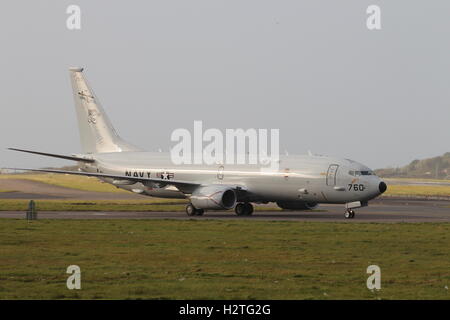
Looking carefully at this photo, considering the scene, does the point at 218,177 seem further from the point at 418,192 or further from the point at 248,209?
the point at 418,192

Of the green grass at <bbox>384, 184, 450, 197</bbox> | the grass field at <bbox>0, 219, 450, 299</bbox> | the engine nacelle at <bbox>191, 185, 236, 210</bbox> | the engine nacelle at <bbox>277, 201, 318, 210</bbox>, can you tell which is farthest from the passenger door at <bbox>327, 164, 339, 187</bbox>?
the green grass at <bbox>384, 184, 450, 197</bbox>

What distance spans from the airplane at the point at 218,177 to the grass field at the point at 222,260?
8444mm

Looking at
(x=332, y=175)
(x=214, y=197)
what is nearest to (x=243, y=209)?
(x=214, y=197)

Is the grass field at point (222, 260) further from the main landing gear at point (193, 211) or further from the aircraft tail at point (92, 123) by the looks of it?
the aircraft tail at point (92, 123)

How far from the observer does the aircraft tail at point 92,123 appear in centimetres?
6612

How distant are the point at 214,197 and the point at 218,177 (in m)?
4.25

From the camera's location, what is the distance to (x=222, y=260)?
2709 cm

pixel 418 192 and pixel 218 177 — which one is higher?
pixel 218 177

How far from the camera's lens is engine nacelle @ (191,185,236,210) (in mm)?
52344

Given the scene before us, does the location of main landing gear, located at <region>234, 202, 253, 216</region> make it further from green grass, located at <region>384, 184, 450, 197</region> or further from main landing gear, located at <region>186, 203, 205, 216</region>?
green grass, located at <region>384, 184, 450, 197</region>

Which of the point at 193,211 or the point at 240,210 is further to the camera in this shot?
the point at 240,210

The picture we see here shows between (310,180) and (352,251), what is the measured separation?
2182 centimetres

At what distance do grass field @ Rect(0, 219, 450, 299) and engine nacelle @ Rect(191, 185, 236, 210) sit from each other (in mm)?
9958
